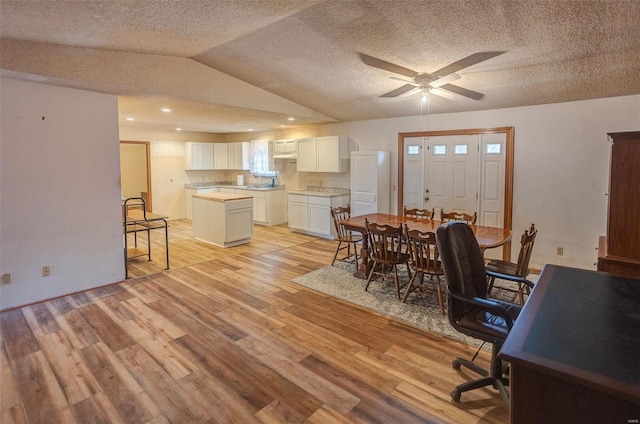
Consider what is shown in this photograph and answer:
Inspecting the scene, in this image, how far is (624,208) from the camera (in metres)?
2.64

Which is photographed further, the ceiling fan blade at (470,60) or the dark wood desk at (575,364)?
the ceiling fan blade at (470,60)

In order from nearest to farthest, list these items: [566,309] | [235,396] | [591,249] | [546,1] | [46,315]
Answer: [566,309] < [235,396] < [546,1] < [46,315] < [591,249]

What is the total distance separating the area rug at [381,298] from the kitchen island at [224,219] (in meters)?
2.05

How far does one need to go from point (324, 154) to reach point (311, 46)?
10.8 ft

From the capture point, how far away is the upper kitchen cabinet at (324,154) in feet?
22.0

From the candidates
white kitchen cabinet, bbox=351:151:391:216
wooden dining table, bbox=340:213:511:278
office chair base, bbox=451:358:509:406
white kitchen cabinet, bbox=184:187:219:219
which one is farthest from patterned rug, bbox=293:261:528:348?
white kitchen cabinet, bbox=184:187:219:219

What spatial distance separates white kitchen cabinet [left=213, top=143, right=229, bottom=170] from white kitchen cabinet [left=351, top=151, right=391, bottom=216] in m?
4.20

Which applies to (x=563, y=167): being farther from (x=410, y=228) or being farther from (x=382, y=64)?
(x=382, y=64)

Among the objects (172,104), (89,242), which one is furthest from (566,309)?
(172,104)

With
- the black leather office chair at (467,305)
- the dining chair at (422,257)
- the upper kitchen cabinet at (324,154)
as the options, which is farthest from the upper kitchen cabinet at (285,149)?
the black leather office chair at (467,305)

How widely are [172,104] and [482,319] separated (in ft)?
14.9

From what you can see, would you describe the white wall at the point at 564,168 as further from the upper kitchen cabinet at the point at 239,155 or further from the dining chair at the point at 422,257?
the upper kitchen cabinet at the point at 239,155

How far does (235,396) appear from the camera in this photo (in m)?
2.24

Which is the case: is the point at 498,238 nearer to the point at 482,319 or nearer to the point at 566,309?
the point at 482,319
